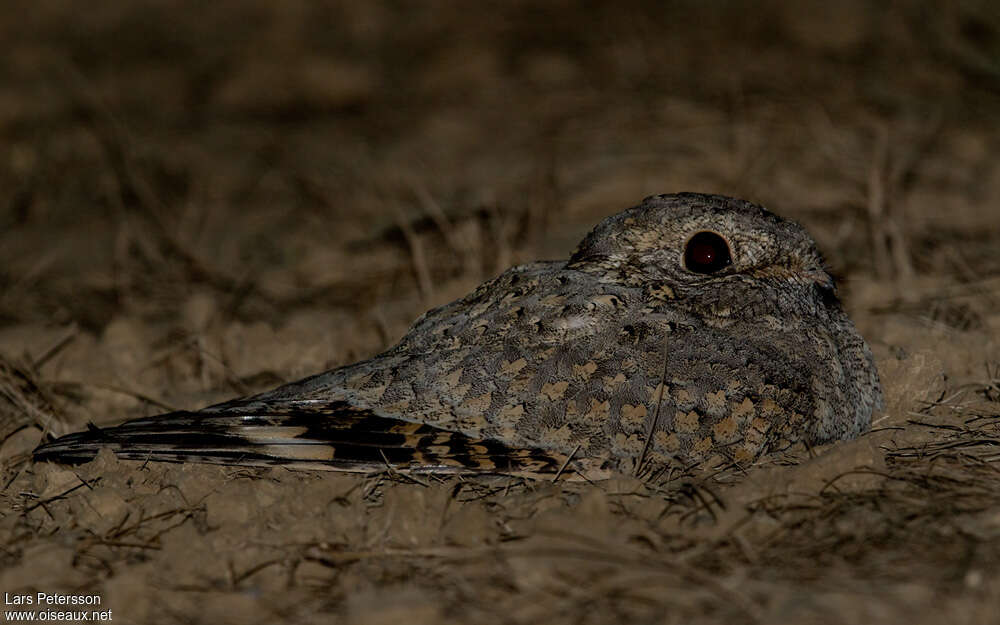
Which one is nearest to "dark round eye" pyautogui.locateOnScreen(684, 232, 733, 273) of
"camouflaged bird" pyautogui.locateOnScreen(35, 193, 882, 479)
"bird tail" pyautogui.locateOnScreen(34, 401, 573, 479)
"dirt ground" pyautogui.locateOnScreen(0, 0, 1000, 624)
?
"camouflaged bird" pyautogui.locateOnScreen(35, 193, 882, 479)

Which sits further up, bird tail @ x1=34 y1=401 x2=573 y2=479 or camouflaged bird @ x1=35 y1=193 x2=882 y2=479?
camouflaged bird @ x1=35 y1=193 x2=882 y2=479

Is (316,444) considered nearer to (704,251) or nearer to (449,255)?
(704,251)

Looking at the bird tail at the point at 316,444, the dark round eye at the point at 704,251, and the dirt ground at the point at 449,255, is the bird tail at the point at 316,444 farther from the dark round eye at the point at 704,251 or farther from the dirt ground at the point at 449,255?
the dark round eye at the point at 704,251

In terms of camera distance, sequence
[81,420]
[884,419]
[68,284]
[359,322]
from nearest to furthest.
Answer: [884,419] < [81,420] < [359,322] < [68,284]

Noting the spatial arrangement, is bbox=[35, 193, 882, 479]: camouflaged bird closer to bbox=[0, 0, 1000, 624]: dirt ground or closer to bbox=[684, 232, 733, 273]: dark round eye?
bbox=[684, 232, 733, 273]: dark round eye

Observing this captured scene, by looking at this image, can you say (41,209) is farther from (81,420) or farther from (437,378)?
(437,378)

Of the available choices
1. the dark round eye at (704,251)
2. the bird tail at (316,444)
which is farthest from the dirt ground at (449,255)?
the dark round eye at (704,251)

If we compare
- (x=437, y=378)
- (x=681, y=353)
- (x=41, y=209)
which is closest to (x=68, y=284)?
(x=41, y=209)
